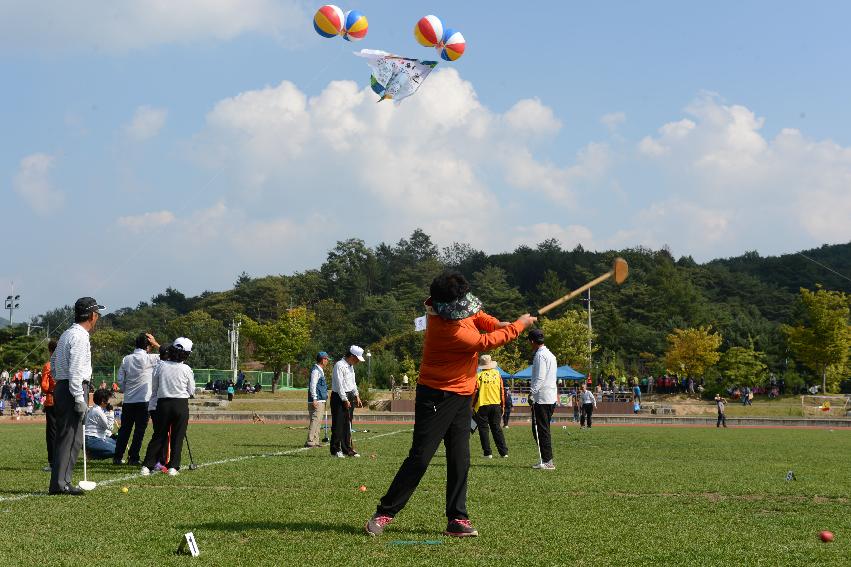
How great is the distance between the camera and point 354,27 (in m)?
21.7

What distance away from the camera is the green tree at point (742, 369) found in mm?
61156

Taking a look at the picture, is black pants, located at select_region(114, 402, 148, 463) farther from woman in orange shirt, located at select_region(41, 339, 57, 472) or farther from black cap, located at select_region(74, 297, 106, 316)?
black cap, located at select_region(74, 297, 106, 316)

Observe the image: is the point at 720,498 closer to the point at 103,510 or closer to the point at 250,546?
the point at 250,546

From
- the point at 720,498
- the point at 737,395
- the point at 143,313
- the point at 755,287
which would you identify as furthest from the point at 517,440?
the point at 143,313

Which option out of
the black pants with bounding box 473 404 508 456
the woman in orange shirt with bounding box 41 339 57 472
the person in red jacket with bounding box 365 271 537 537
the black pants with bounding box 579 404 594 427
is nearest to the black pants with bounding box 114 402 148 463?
the woman in orange shirt with bounding box 41 339 57 472

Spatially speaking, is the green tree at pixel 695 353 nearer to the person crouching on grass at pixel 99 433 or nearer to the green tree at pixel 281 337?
the green tree at pixel 281 337

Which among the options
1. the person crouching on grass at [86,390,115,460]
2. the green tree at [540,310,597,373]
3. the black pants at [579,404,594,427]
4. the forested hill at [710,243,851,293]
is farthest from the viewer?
the forested hill at [710,243,851,293]

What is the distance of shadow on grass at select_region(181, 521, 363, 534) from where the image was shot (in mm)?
7273

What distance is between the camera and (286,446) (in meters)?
19.0

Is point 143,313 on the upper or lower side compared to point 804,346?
upper

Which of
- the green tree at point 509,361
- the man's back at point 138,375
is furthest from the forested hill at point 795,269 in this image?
the man's back at point 138,375

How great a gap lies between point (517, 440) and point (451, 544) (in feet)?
53.6

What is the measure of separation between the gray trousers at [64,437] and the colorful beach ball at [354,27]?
45.7 feet

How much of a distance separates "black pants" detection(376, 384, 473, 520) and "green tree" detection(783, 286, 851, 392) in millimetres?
57025
